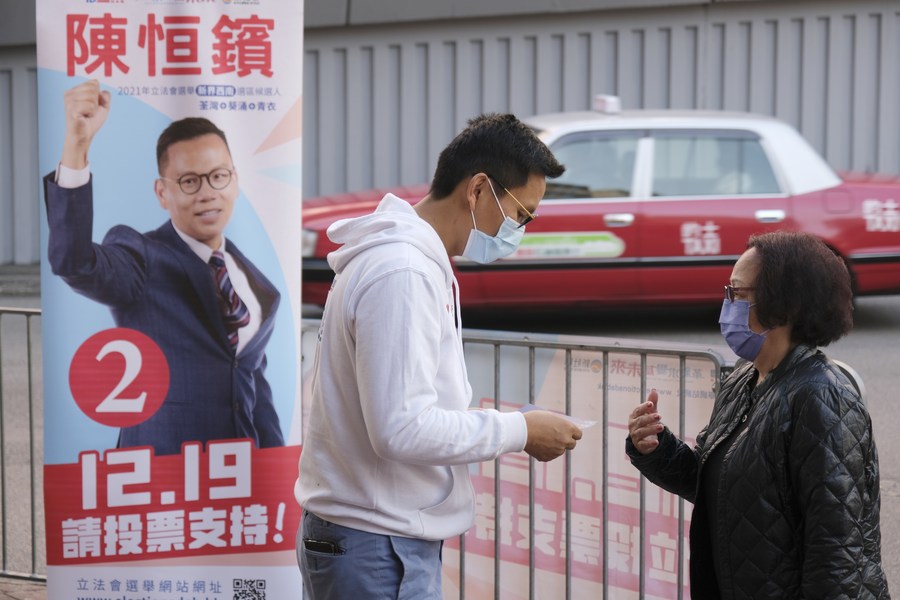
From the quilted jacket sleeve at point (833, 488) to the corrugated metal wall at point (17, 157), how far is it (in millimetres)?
15573

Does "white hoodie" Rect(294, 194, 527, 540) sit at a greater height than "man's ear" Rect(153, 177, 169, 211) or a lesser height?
lesser

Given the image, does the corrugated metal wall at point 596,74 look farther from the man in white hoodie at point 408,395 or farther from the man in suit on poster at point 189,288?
the man in white hoodie at point 408,395

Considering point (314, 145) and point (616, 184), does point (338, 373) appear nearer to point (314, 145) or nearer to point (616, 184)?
point (616, 184)

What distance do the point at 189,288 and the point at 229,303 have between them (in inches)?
5.4

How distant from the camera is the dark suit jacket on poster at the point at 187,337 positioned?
4250 mm

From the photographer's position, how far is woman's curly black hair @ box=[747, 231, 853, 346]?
2826 millimetres

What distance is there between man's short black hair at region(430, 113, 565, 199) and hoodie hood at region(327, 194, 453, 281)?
0.42ft

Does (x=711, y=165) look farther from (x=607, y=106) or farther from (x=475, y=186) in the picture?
(x=475, y=186)

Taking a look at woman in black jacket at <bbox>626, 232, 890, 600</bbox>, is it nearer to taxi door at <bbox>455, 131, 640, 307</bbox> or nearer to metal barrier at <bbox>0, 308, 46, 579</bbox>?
metal barrier at <bbox>0, 308, 46, 579</bbox>

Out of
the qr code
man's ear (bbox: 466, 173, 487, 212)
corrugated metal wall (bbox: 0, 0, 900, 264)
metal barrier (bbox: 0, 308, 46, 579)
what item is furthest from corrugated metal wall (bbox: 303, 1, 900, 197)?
man's ear (bbox: 466, 173, 487, 212)

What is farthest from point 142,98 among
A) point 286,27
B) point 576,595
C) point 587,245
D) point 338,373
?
point 587,245

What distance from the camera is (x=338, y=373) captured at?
9.09 ft

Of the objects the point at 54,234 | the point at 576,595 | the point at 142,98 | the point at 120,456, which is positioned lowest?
the point at 576,595

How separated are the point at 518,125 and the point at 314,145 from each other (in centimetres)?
1431
